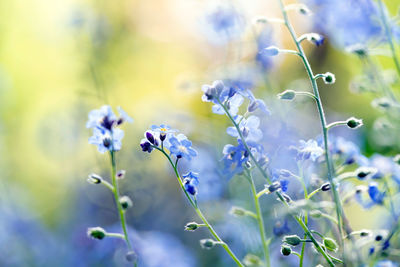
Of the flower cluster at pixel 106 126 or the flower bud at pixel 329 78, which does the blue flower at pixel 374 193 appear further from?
the flower cluster at pixel 106 126

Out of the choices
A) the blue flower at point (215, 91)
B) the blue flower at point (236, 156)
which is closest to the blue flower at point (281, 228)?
the blue flower at point (236, 156)

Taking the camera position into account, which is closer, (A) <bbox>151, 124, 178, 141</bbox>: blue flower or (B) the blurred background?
(A) <bbox>151, 124, 178, 141</bbox>: blue flower

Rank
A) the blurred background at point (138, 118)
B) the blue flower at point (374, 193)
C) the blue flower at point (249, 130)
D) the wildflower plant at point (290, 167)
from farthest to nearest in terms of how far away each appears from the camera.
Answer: the blurred background at point (138, 118), the blue flower at point (374, 193), the blue flower at point (249, 130), the wildflower plant at point (290, 167)

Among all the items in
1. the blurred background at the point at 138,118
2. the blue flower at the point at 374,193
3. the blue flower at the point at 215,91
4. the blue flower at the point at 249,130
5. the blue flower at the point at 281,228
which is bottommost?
the blue flower at the point at 281,228

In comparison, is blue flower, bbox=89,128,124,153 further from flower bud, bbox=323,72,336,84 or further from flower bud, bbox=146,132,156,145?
flower bud, bbox=323,72,336,84

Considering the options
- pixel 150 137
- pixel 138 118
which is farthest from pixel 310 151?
pixel 138 118

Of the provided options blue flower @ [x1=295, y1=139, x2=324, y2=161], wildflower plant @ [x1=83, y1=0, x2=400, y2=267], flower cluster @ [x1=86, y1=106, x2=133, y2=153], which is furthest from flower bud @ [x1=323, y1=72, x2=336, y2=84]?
flower cluster @ [x1=86, y1=106, x2=133, y2=153]

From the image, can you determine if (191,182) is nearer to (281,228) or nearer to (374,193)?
(281,228)
